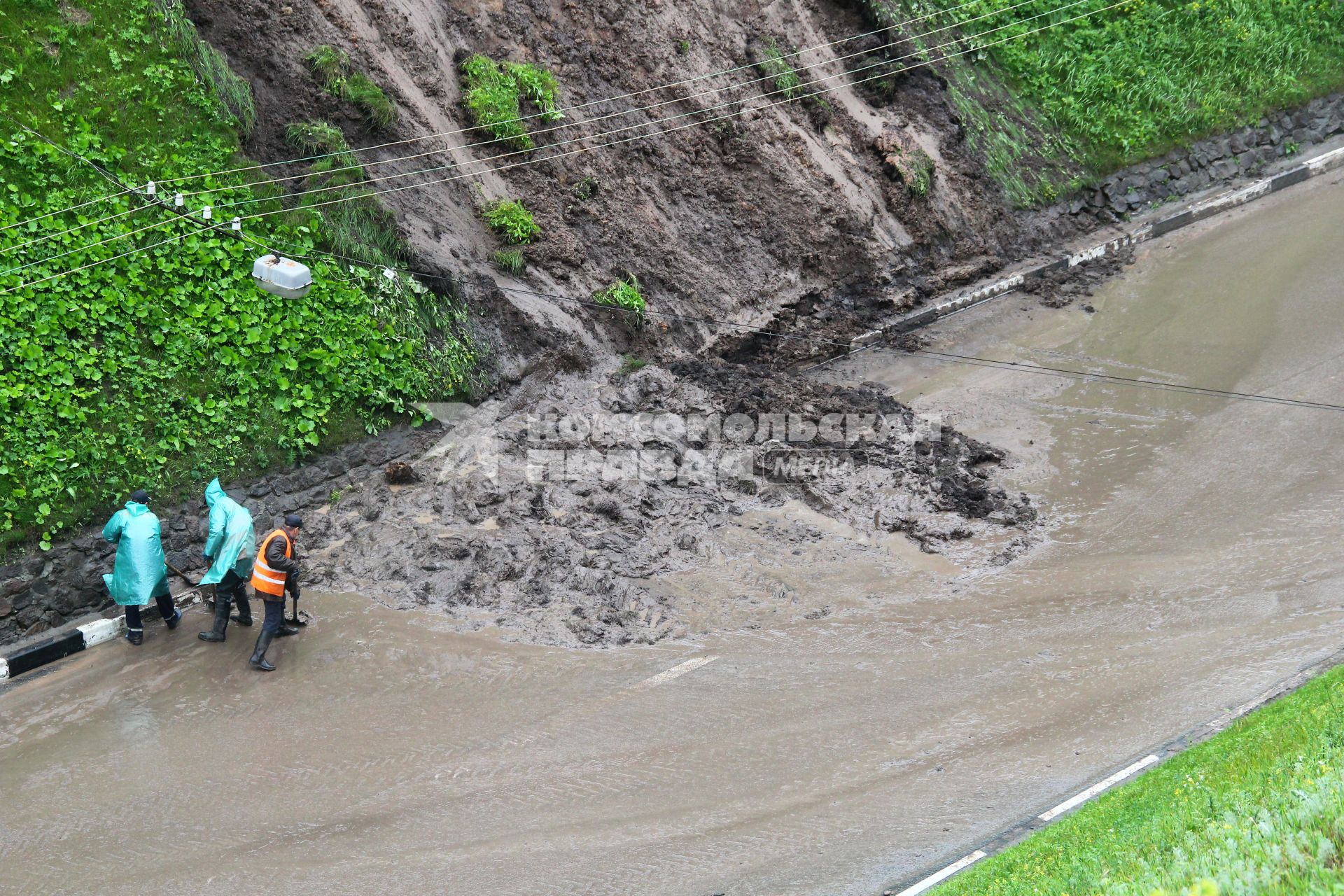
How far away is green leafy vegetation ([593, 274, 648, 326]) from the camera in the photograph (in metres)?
13.9

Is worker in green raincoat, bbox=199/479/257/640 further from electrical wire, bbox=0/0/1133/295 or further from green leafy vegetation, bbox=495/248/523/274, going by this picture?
green leafy vegetation, bbox=495/248/523/274

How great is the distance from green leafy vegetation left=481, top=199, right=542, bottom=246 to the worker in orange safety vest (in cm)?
535

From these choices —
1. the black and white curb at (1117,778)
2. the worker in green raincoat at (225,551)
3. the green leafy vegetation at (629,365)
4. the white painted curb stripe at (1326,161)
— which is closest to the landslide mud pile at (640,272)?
the green leafy vegetation at (629,365)

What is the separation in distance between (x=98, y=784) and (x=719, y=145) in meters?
11.1

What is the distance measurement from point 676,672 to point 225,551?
13.4 ft

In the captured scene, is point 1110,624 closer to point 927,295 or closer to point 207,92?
point 927,295


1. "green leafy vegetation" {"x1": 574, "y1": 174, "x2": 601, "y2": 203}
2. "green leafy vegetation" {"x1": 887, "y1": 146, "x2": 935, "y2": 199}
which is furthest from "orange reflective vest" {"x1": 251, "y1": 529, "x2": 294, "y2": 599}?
"green leafy vegetation" {"x1": 887, "y1": 146, "x2": 935, "y2": 199}

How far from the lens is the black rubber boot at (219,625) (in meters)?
9.91

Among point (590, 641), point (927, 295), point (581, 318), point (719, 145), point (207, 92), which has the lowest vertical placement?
point (590, 641)

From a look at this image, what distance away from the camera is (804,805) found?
25.6 feet

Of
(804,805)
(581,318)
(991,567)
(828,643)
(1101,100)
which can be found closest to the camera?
(804,805)

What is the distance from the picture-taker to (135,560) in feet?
31.8

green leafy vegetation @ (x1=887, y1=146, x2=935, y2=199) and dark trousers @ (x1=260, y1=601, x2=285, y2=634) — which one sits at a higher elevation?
green leafy vegetation @ (x1=887, y1=146, x2=935, y2=199)

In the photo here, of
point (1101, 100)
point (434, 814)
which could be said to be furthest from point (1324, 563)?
point (1101, 100)
